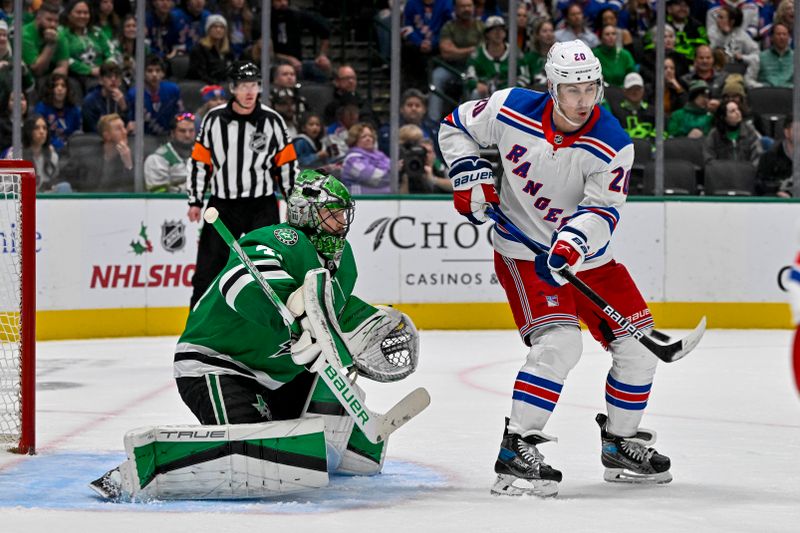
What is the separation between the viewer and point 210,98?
23.6 feet

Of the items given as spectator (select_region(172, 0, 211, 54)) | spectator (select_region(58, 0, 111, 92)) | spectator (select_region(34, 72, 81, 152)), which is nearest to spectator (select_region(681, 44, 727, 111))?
spectator (select_region(172, 0, 211, 54))

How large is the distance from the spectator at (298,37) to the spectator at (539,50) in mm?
1113

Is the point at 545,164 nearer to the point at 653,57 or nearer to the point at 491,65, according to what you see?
the point at 491,65

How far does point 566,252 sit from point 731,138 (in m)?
4.86

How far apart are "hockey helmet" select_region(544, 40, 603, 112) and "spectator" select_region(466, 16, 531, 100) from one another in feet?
13.6

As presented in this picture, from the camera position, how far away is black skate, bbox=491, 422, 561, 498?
3.22 metres

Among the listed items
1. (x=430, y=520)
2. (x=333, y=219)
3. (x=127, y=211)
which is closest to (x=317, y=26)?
(x=127, y=211)

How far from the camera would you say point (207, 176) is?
231 inches

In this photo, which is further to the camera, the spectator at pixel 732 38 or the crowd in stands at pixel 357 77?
the spectator at pixel 732 38

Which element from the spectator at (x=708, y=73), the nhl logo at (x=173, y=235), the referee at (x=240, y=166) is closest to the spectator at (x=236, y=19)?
the nhl logo at (x=173, y=235)

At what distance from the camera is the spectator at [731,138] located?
771cm

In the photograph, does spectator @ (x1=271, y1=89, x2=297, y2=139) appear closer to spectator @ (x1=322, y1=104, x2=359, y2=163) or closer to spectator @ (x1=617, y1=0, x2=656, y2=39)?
spectator @ (x1=322, y1=104, x2=359, y2=163)

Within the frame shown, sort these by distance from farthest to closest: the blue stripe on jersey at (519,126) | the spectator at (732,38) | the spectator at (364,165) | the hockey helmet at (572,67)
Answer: the spectator at (732,38), the spectator at (364,165), the blue stripe on jersey at (519,126), the hockey helmet at (572,67)

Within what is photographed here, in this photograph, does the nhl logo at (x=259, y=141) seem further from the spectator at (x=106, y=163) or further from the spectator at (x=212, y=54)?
the spectator at (x=212, y=54)
